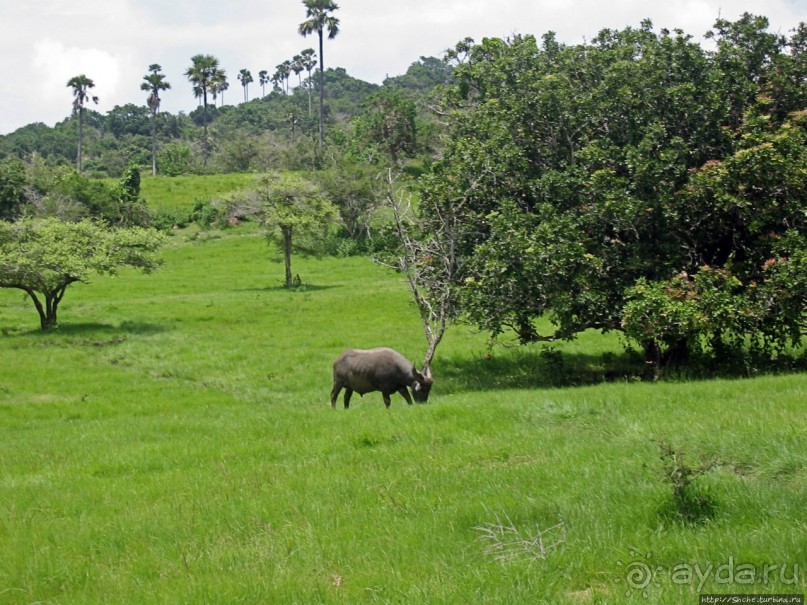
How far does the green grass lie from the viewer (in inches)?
3226

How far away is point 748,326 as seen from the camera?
19422mm

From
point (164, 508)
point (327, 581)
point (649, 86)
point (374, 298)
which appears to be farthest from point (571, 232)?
point (374, 298)

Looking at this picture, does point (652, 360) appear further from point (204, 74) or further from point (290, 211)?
point (204, 74)

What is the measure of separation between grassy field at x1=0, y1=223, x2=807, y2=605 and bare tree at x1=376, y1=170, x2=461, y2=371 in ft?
8.41

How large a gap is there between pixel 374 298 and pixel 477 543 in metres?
35.3

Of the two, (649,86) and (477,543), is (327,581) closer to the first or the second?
(477,543)

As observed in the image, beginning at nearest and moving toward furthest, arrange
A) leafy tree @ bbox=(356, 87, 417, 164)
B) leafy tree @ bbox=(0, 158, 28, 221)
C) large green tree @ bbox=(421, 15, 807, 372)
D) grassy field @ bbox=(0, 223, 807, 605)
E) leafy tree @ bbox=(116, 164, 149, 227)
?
grassy field @ bbox=(0, 223, 807, 605) → large green tree @ bbox=(421, 15, 807, 372) → leafy tree @ bbox=(0, 158, 28, 221) → leafy tree @ bbox=(116, 164, 149, 227) → leafy tree @ bbox=(356, 87, 417, 164)

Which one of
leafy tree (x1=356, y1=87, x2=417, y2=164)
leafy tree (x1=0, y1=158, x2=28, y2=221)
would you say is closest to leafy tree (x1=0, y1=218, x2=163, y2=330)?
leafy tree (x1=0, y1=158, x2=28, y2=221)

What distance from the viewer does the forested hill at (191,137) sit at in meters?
108

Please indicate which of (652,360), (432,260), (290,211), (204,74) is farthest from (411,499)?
(204,74)

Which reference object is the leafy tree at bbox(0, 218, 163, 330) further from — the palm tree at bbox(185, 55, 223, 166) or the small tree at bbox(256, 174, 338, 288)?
the palm tree at bbox(185, 55, 223, 166)

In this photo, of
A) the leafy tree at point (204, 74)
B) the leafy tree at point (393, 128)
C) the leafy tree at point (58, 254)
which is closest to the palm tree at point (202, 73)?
the leafy tree at point (204, 74)

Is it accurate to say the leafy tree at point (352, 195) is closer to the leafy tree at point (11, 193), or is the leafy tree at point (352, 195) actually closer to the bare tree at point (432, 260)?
the leafy tree at point (11, 193)

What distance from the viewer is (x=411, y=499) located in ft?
29.0
